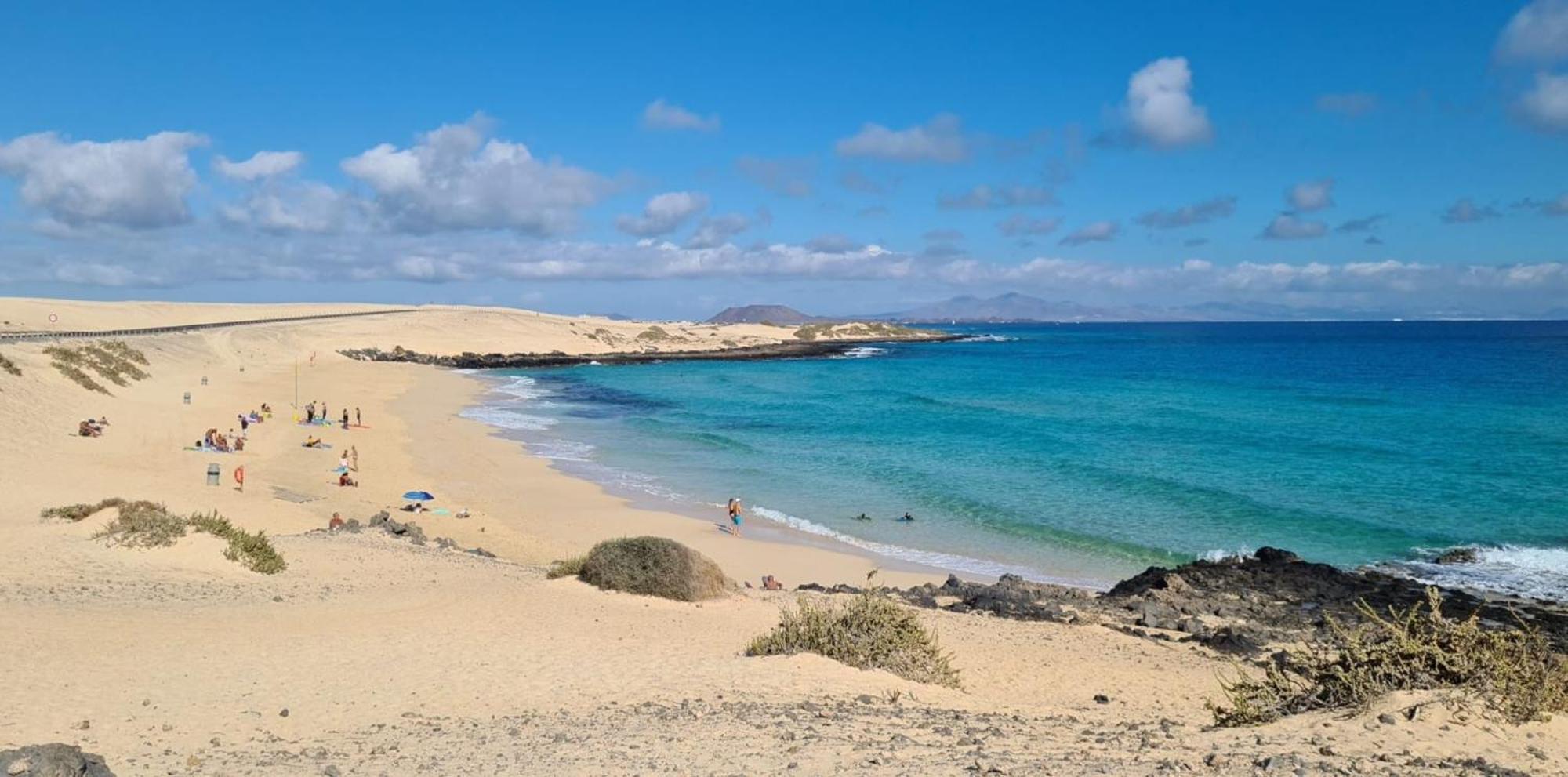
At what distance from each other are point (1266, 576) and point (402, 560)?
15.8 meters

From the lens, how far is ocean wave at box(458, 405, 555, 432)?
4141 cm

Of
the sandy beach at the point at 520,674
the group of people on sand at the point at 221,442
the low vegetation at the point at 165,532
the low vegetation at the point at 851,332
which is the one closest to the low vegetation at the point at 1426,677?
the sandy beach at the point at 520,674

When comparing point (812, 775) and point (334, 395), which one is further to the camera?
point (334, 395)

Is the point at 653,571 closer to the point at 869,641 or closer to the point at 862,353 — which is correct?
the point at 869,641

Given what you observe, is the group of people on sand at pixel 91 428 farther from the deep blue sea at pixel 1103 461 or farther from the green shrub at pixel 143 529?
the green shrub at pixel 143 529

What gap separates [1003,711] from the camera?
9094 millimetres

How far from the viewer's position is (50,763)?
5.68 metres

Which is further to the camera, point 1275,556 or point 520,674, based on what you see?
point 1275,556

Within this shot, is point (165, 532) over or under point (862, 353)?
under

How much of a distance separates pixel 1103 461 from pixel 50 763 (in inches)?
1219

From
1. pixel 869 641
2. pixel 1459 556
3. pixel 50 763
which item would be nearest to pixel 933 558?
pixel 869 641

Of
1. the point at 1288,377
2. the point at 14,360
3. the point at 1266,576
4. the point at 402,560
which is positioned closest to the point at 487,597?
the point at 402,560

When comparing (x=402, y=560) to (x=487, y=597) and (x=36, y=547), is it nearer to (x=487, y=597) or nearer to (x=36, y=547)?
(x=487, y=597)

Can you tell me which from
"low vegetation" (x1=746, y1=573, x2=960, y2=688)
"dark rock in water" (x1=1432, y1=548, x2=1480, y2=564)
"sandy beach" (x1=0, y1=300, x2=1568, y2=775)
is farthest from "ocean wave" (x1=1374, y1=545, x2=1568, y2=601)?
"low vegetation" (x1=746, y1=573, x2=960, y2=688)
